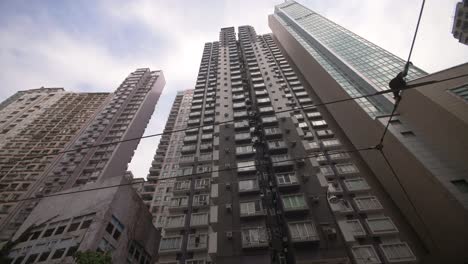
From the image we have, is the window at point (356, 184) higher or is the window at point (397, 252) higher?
the window at point (356, 184)

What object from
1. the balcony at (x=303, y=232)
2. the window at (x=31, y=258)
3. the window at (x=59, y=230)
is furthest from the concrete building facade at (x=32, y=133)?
the balcony at (x=303, y=232)

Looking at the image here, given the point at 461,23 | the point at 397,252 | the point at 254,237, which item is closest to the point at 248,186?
the point at 254,237

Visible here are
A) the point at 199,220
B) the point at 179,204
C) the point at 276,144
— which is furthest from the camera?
the point at 276,144

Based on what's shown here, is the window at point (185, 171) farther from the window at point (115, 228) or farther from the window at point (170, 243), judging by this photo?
the window at point (170, 243)

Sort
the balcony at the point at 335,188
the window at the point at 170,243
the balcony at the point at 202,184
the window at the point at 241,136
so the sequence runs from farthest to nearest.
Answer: the window at the point at 241,136, the balcony at the point at 202,184, the balcony at the point at 335,188, the window at the point at 170,243

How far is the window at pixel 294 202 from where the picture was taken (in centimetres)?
2178

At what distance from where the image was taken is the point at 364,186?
26.9 metres

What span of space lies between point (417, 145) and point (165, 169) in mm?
39190

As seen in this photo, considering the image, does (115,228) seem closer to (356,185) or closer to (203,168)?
(203,168)

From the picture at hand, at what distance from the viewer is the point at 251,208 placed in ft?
74.5

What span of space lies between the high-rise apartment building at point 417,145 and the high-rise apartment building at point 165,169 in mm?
25537

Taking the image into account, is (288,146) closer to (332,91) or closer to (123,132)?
(332,91)

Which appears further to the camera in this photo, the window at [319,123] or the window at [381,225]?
the window at [319,123]

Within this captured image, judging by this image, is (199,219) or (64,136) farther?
(64,136)
